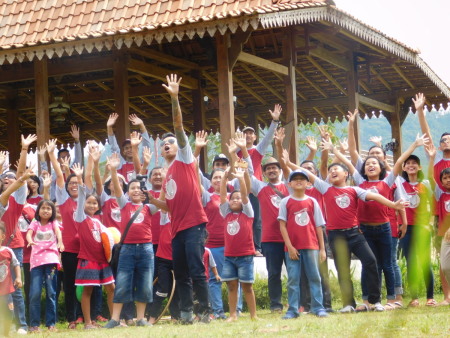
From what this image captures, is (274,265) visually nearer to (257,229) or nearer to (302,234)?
(302,234)

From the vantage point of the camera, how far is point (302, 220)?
811 centimetres

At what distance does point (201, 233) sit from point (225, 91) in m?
3.65

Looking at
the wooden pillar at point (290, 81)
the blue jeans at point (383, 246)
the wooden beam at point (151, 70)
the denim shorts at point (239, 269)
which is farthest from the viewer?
the wooden beam at point (151, 70)

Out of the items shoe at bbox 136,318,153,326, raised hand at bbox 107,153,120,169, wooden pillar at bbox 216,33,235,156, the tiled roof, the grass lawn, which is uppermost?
the tiled roof

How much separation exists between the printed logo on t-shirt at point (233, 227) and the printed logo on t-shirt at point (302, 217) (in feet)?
2.04

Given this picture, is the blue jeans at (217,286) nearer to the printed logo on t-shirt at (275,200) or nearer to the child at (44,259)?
the printed logo on t-shirt at (275,200)

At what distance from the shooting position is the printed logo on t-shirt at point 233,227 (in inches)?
326

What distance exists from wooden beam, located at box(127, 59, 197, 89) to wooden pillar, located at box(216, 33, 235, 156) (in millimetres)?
2512

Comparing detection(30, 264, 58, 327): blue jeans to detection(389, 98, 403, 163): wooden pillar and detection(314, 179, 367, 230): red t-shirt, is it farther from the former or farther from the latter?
detection(389, 98, 403, 163): wooden pillar

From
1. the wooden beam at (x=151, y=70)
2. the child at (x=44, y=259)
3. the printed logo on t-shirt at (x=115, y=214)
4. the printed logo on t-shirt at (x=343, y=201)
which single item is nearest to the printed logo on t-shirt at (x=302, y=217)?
the printed logo on t-shirt at (x=343, y=201)

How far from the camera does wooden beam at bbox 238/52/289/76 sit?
11.3 metres

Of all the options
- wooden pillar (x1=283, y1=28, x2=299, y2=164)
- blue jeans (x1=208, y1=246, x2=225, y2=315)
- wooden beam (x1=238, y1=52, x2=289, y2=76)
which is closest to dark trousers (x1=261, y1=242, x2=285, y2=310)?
blue jeans (x1=208, y1=246, x2=225, y2=315)

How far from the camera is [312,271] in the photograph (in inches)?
315

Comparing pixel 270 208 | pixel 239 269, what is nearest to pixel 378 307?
pixel 239 269
